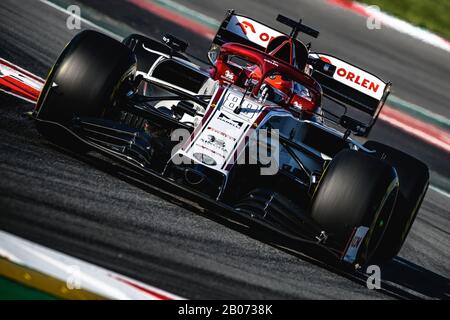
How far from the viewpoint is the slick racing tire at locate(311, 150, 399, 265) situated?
723cm

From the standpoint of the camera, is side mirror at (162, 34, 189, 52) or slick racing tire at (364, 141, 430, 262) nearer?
slick racing tire at (364, 141, 430, 262)

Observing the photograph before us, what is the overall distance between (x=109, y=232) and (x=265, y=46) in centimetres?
447

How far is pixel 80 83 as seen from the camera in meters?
7.77

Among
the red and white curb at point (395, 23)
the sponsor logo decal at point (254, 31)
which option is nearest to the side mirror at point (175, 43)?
the sponsor logo decal at point (254, 31)

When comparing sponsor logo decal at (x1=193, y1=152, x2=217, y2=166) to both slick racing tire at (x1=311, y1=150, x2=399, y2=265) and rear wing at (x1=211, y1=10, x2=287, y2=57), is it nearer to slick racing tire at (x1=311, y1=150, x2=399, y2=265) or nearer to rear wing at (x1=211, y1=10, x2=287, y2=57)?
slick racing tire at (x1=311, y1=150, x2=399, y2=265)

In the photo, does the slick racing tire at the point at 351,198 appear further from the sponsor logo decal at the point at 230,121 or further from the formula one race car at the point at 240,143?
the sponsor logo decal at the point at 230,121

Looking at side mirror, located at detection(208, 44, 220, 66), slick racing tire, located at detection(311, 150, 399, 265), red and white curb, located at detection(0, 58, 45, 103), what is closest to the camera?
slick racing tire, located at detection(311, 150, 399, 265)

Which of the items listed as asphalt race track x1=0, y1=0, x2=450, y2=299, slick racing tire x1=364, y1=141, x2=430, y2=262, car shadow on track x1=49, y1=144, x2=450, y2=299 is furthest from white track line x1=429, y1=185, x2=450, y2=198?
car shadow on track x1=49, y1=144, x2=450, y2=299

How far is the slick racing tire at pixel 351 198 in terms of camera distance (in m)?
7.23

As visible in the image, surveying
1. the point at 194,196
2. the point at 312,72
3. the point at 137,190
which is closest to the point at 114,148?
the point at 137,190

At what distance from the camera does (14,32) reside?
11664 mm

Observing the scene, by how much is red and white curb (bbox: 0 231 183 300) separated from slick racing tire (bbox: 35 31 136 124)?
6.93 ft

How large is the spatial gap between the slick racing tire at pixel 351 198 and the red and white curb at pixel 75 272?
1.86 m

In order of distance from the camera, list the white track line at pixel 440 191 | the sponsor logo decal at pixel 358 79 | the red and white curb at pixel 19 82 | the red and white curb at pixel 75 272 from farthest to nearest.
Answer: the white track line at pixel 440 191, the sponsor logo decal at pixel 358 79, the red and white curb at pixel 19 82, the red and white curb at pixel 75 272
